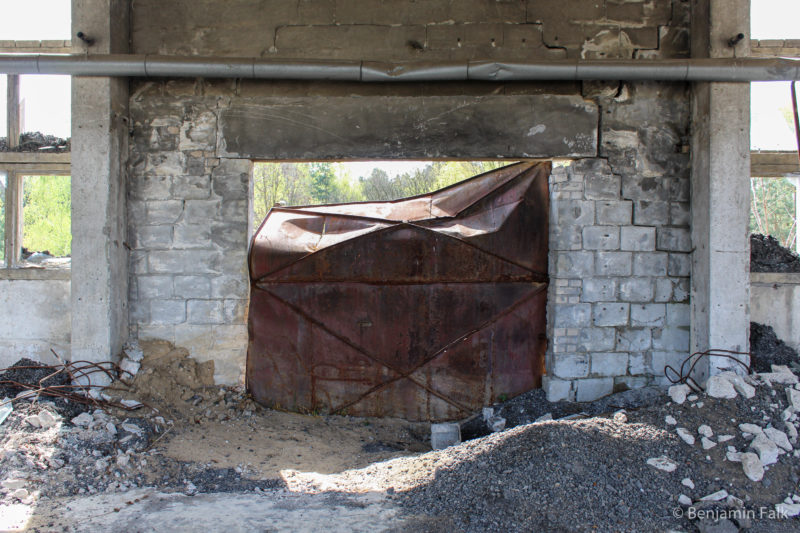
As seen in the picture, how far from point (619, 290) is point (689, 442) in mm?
1546

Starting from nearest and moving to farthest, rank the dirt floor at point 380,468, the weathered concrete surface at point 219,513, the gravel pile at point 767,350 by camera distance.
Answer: the weathered concrete surface at point 219,513, the dirt floor at point 380,468, the gravel pile at point 767,350

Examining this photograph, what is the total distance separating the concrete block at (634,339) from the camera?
16.6ft

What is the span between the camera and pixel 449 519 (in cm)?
318

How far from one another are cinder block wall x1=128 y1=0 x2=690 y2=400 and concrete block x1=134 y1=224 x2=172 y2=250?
13mm

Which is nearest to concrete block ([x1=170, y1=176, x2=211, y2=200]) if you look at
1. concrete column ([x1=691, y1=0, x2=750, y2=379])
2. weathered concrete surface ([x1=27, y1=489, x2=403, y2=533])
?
weathered concrete surface ([x1=27, y1=489, x2=403, y2=533])

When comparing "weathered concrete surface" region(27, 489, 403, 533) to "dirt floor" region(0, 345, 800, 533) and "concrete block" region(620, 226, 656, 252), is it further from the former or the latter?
"concrete block" region(620, 226, 656, 252)

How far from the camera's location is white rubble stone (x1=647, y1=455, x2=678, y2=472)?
3625 millimetres

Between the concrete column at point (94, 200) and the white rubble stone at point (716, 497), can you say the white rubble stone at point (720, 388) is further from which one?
the concrete column at point (94, 200)

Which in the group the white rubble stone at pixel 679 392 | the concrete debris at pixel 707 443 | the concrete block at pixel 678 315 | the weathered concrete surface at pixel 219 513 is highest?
the concrete block at pixel 678 315

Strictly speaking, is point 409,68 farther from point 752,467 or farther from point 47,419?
point 47,419

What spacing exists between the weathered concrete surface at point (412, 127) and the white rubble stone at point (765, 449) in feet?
8.87

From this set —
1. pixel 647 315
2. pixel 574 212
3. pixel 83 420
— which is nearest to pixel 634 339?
→ pixel 647 315

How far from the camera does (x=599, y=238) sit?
16.5 ft

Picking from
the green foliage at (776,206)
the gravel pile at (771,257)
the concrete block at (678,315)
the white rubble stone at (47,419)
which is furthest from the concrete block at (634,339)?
the green foliage at (776,206)
